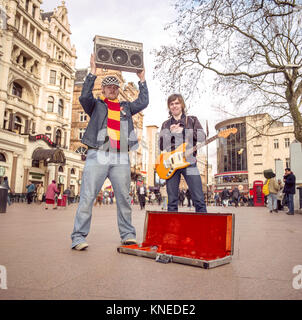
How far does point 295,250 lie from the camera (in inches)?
133

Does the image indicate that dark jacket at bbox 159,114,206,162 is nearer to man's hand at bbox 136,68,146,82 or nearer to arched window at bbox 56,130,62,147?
man's hand at bbox 136,68,146,82

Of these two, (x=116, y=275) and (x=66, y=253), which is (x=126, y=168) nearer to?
(x=66, y=253)

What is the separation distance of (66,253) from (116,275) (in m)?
1.06

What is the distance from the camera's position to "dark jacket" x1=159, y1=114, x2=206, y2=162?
4101 millimetres

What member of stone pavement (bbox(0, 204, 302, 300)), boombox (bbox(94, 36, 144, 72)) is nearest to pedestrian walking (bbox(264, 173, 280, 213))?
stone pavement (bbox(0, 204, 302, 300))

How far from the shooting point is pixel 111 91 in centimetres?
372

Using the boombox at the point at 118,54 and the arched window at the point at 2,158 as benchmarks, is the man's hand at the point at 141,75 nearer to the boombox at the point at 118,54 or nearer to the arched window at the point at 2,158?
the boombox at the point at 118,54

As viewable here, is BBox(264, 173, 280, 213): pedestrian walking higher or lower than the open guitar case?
higher

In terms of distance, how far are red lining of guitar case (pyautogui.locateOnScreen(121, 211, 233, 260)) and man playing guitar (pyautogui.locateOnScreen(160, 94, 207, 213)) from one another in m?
0.71

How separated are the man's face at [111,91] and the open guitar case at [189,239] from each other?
1661 mm

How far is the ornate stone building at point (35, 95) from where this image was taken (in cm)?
2641

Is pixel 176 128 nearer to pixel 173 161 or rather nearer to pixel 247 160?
pixel 173 161

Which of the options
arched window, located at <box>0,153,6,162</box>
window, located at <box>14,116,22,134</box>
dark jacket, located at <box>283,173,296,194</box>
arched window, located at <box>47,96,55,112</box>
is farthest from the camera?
arched window, located at <box>47,96,55,112</box>
